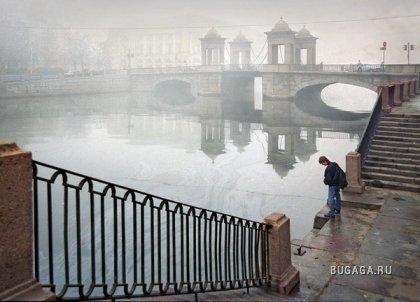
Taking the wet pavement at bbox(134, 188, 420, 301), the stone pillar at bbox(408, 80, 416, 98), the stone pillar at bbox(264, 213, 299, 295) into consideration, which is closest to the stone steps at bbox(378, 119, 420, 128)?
the wet pavement at bbox(134, 188, 420, 301)

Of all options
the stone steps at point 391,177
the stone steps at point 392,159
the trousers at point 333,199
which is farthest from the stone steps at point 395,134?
the trousers at point 333,199

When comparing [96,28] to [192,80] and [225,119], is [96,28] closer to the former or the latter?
[192,80]

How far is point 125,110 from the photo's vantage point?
46.6 m

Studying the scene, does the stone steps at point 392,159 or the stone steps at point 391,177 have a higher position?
the stone steps at point 392,159

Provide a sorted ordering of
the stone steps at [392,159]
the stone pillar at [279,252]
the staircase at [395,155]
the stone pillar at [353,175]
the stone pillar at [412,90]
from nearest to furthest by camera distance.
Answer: the stone pillar at [279,252] < the stone pillar at [353,175] < the staircase at [395,155] < the stone steps at [392,159] < the stone pillar at [412,90]

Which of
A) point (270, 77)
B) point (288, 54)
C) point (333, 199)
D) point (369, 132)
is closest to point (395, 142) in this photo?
point (369, 132)

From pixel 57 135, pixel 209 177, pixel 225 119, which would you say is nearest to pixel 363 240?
pixel 209 177

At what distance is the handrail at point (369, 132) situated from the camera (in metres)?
13.6

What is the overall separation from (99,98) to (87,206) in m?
46.5

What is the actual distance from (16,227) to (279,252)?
3.93m

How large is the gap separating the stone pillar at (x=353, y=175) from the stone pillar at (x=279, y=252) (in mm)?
6314

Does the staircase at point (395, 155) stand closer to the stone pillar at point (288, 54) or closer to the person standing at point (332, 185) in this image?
the person standing at point (332, 185)

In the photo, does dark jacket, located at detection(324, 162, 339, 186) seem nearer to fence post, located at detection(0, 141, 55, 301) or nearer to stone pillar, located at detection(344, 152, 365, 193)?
stone pillar, located at detection(344, 152, 365, 193)

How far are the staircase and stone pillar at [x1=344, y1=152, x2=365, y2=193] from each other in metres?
1.06
